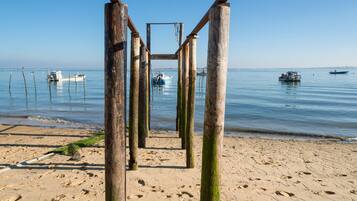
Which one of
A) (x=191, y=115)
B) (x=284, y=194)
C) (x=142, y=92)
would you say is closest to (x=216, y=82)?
(x=284, y=194)

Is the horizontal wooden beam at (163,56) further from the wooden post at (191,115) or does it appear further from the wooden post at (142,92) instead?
the wooden post at (191,115)

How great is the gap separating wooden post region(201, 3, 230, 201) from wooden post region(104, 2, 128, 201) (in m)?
0.93

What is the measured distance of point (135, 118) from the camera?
677cm

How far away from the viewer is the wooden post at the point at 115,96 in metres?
2.92

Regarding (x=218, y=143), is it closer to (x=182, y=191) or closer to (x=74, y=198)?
(x=182, y=191)

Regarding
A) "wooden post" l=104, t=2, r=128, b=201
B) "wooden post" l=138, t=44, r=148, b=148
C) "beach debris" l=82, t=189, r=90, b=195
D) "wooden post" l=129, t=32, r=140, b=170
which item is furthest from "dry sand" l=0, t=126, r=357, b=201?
"wooden post" l=104, t=2, r=128, b=201

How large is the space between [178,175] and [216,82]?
3.91 m

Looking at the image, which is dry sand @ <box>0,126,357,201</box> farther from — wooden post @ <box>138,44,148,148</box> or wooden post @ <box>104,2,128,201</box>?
wooden post @ <box>104,2,128,201</box>

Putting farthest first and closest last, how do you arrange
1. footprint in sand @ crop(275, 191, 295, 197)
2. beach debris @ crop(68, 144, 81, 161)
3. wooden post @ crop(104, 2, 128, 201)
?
beach debris @ crop(68, 144, 81, 161), footprint in sand @ crop(275, 191, 295, 197), wooden post @ crop(104, 2, 128, 201)

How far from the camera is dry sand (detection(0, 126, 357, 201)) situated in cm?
546

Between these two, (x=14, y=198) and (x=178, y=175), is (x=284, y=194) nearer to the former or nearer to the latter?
(x=178, y=175)

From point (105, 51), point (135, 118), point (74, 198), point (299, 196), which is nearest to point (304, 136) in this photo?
point (299, 196)

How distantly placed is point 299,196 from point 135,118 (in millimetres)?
3817

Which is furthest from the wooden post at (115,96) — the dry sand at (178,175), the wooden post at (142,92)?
the wooden post at (142,92)
